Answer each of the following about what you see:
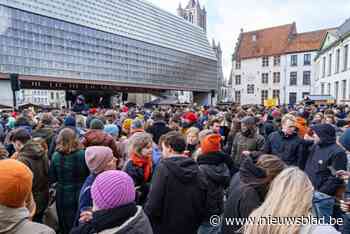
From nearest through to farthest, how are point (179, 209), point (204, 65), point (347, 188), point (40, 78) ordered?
point (179, 209)
point (347, 188)
point (40, 78)
point (204, 65)

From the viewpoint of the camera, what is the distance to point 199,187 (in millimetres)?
3092

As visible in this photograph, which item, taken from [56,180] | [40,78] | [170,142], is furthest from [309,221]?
[40,78]

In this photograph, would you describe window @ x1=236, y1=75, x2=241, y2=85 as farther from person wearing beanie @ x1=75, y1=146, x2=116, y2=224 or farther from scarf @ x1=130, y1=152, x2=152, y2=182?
person wearing beanie @ x1=75, y1=146, x2=116, y2=224

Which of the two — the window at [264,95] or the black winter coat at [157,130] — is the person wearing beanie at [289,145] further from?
the window at [264,95]

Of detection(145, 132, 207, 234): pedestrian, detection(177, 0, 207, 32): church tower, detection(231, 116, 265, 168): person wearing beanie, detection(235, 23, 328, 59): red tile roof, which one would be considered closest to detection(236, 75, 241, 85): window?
detection(235, 23, 328, 59): red tile roof

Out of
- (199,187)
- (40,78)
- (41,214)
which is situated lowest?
(41,214)

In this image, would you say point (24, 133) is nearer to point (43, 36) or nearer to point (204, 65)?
point (43, 36)

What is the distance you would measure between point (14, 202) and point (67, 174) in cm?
203

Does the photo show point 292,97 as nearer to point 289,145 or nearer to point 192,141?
point 289,145

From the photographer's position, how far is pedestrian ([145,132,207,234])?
2947 millimetres

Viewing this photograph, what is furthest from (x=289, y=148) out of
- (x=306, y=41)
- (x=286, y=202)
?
(x=306, y=41)

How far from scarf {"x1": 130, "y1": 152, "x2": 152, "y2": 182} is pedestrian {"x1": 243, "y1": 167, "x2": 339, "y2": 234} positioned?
76.0 inches

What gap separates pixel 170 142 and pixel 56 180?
74.4 inches

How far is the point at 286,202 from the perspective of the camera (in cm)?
188
